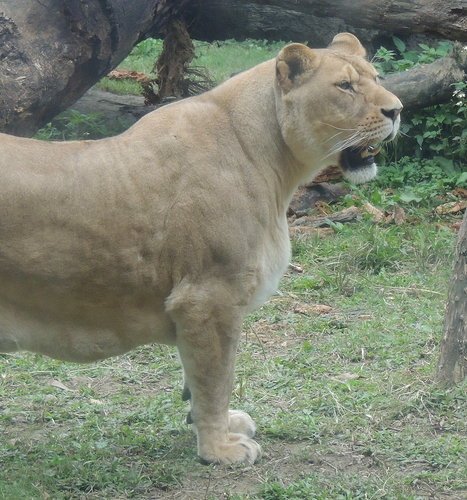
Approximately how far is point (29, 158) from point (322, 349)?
258 cm

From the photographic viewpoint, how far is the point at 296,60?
189 inches

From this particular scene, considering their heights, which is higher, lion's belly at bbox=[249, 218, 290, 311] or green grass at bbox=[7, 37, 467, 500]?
lion's belly at bbox=[249, 218, 290, 311]

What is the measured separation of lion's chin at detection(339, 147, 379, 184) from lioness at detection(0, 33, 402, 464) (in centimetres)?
3

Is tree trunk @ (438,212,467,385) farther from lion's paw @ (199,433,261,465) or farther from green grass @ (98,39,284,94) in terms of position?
green grass @ (98,39,284,94)

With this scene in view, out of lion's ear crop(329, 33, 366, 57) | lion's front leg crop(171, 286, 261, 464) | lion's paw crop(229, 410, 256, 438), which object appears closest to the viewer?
lion's front leg crop(171, 286, 261, 464)

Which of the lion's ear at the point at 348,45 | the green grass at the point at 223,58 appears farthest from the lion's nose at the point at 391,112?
the green grass at the point at 223,58

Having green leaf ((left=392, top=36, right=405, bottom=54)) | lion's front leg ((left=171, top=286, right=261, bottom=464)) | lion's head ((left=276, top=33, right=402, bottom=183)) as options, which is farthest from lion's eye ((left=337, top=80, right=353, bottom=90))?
green leaf ((left=392, top=36, right=405, bottom=54))

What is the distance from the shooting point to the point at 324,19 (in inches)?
414

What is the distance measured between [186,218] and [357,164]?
1032 mm

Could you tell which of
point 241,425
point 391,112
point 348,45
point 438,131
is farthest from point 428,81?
point 241,425

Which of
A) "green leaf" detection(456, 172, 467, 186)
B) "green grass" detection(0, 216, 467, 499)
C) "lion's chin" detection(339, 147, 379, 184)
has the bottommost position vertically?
"green grass" detection(0, 216, 467, 499)

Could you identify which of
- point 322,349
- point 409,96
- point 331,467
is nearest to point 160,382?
point 322,349

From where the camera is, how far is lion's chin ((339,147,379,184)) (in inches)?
199

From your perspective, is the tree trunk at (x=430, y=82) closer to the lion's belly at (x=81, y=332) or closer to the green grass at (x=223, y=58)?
the green grass at (x=223, y=58)
